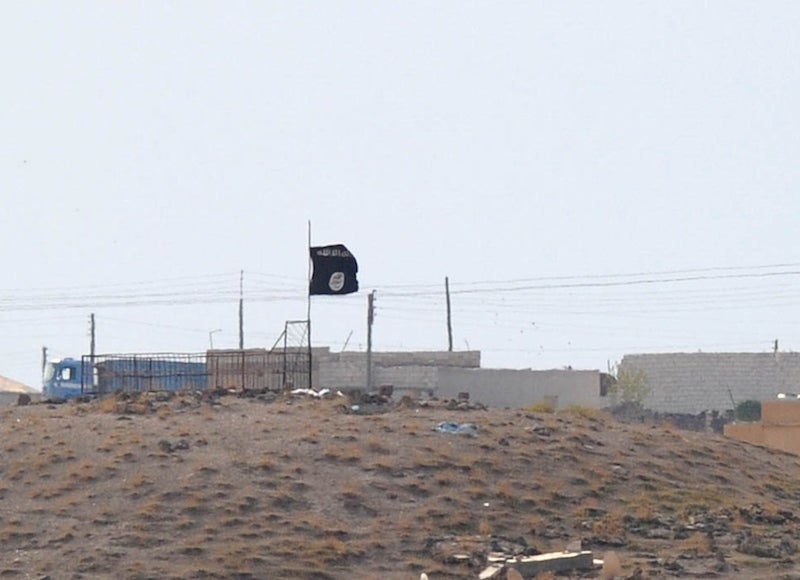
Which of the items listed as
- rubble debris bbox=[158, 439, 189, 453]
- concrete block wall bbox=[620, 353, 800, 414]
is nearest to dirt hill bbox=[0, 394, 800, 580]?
rubble debris bbox=[158, 439, 189, 453]

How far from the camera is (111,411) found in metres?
38.4

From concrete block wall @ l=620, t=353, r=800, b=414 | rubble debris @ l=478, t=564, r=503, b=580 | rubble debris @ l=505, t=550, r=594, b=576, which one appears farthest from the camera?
concrete block wall @ l=620, t=353, r=800, b=414

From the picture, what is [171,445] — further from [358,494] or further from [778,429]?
[778,429]

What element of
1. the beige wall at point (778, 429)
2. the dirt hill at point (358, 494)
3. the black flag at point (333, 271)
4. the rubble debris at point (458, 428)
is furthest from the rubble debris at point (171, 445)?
the beige wall at point (778, 429)

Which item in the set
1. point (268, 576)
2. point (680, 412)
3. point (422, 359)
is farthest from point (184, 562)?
point (680, 412)

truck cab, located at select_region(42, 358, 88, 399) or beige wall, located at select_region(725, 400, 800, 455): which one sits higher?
truck cab, located at select_region(42, 358, 88, 399)

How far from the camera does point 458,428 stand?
36031mm

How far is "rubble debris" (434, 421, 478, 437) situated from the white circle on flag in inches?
235

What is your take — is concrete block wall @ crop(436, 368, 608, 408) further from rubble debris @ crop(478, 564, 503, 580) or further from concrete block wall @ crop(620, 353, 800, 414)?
rubble debris @ crop(478, 564, 503, 580)

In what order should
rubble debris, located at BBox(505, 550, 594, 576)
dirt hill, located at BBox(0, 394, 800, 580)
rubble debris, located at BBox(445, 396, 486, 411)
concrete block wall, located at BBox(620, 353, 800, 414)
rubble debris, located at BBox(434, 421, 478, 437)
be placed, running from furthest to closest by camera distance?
concrete block wall, located at BBox(620, 353, 800, 414) → rubble debris, located at BBox(445, 396, 486, 411) → rubble debris, located at BBox(434, 421, 478, 437) → dirt hill, located at BBox(0, 394, 800, 580) → rubble debris, located at BBox(505, 550, 594, 576)

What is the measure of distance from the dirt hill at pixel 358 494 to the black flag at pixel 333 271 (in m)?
3.21

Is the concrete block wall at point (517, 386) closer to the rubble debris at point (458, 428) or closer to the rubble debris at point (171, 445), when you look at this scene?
the rubble debris at point (458, 428)

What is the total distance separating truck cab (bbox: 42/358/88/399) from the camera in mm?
67838

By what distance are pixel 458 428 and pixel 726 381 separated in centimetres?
4787
